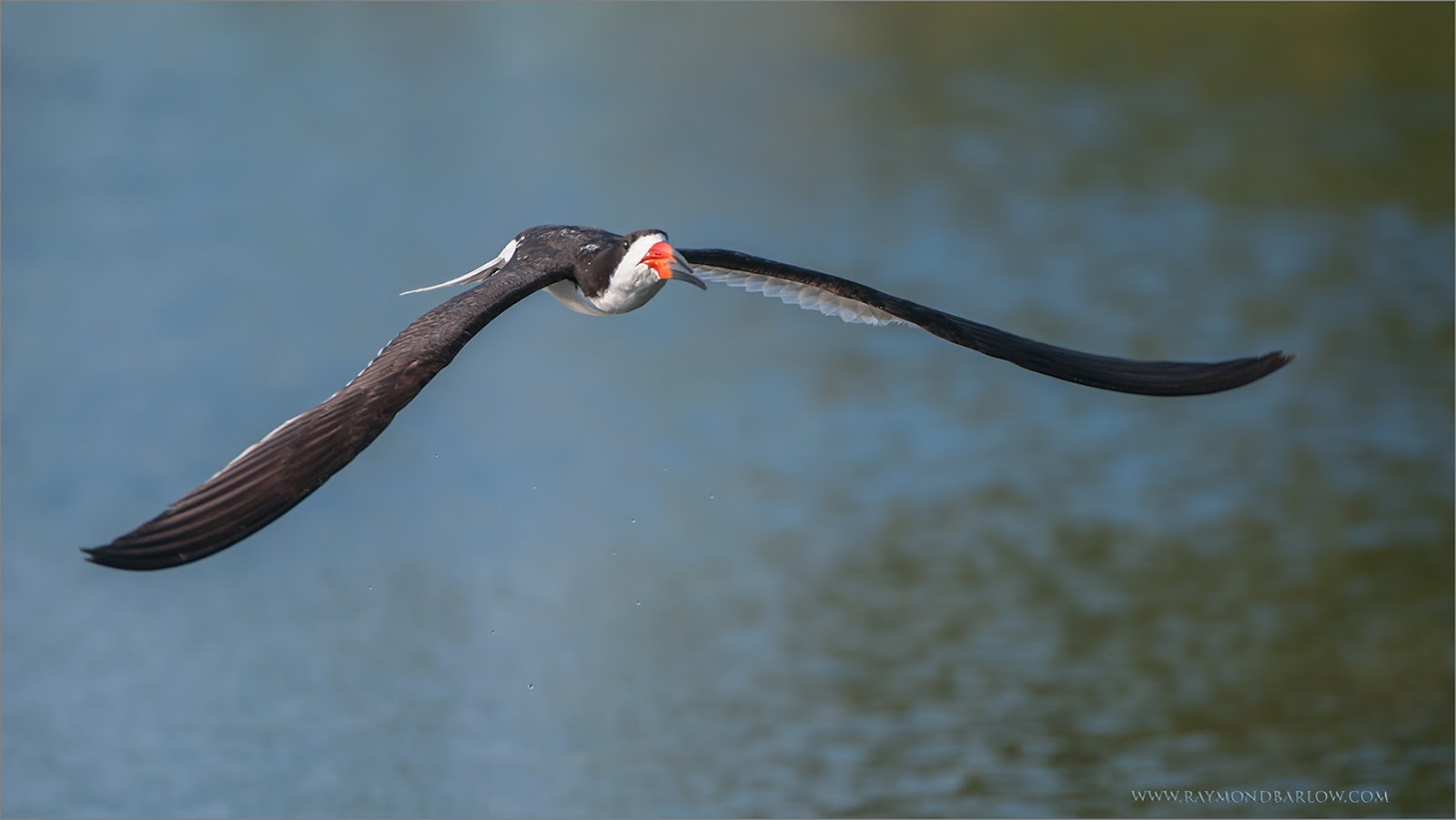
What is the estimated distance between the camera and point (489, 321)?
7.23 m

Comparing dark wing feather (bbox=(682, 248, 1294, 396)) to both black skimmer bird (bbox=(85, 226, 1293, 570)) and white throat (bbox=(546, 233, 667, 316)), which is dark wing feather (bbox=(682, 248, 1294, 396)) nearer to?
black skimmer bird (bbox=(85, 226, 1293, 570))

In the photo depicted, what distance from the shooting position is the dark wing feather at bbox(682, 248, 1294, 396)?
801 cm

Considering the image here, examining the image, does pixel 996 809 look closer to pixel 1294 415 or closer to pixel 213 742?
pixel 213 742

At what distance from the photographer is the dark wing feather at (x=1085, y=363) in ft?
26.3

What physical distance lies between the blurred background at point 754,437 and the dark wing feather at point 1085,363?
3.07 meters

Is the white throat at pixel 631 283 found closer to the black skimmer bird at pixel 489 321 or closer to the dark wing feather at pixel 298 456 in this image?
the black skimmer bird at pixel 489 321

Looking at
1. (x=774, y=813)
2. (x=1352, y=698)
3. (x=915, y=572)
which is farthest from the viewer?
(x=915, y=572)

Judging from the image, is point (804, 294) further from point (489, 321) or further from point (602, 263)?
point (489, 321)

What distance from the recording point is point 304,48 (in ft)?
92.0

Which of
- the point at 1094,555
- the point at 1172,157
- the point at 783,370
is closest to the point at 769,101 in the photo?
the point at 1172,157

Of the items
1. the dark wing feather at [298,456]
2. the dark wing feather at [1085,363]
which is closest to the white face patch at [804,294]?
the dark wing feather at [1085,363]

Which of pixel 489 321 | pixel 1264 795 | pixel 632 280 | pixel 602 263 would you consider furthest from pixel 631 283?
pixel 1264 795

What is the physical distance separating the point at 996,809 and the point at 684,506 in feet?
15.0

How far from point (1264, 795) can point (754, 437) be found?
19.9 ft
